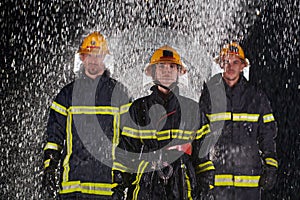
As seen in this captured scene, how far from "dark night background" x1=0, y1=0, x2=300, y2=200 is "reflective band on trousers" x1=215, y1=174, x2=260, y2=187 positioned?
6.34 ft

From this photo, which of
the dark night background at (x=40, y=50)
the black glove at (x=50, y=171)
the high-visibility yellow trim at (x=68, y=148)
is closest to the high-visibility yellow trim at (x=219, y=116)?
the high-visibility yellow trim at (x=68, y=148)

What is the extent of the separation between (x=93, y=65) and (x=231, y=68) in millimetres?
1221

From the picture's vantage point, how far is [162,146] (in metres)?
3.87

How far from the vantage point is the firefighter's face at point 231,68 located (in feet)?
15.0

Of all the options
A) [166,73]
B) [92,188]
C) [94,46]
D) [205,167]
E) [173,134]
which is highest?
[94,46]

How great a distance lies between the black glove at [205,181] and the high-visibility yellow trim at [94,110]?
3.02 ft

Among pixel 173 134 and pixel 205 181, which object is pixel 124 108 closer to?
pixel 173 134

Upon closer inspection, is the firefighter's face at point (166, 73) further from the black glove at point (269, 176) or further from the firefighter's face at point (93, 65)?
the black glove at point (269, 176)

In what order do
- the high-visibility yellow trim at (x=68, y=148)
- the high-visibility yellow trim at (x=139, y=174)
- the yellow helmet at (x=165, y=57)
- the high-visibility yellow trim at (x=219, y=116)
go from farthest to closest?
1. the high-visibility yellow trim at (x=219, y=116)
2. the high-visibility yellow trim at (x=68, y=148)
3. the yellow helmet at (x=165, y=57)
4. the high-visibility yellow trim at (x=139, y=174)

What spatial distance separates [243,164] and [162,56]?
1.18m

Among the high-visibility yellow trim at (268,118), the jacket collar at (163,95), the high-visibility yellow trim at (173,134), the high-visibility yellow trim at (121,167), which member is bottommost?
the high-visibility yellow trim at (121,167)

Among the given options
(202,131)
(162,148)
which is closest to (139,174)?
(162,148)

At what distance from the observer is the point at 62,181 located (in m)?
4.28

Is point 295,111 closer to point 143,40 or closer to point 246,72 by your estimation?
point 246,72
